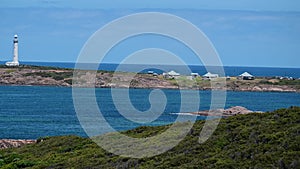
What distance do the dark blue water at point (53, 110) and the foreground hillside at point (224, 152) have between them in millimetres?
30478

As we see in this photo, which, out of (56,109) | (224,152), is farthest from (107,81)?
(224,152)

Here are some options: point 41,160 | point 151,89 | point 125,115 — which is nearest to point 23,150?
point 41,160

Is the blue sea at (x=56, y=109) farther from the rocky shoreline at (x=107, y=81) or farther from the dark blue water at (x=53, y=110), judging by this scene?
the rocky shoreline at (x=107, y=81)

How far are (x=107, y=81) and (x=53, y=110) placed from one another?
190ft

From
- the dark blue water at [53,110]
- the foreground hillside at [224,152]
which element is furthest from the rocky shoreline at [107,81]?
the foreground hillside at [224,152]

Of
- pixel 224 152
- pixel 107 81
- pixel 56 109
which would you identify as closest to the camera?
pixel 224 152

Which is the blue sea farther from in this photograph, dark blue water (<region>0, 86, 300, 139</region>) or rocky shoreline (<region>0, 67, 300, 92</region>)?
rocky shoreline (<region>0, 67, 300, 92</region>)

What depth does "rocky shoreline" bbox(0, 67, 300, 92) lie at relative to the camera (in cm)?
15162

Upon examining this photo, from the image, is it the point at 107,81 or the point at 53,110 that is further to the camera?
the point at 107,81

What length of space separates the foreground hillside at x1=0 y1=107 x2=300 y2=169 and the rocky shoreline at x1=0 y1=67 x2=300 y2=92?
380ft

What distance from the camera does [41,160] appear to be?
32.6m

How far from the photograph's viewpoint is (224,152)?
81.5ft

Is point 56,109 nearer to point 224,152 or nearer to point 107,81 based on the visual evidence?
point 107,81

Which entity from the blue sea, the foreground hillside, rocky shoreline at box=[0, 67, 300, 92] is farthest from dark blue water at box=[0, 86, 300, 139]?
the foreground hillside
